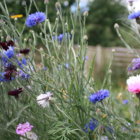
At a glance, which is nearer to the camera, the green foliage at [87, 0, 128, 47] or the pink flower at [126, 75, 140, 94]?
the pink flower at [126, 75, 140, 94]

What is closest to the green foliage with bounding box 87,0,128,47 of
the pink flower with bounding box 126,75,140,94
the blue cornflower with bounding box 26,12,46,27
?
the blue cornflower with bounding box 26,12,46,27

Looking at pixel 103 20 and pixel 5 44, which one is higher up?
pixel 5 44

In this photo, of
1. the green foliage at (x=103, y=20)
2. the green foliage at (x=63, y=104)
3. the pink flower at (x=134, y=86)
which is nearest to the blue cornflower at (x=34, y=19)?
the green foliage at (x=63, y=104)

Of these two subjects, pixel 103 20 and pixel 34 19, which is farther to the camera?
pixel 103 20

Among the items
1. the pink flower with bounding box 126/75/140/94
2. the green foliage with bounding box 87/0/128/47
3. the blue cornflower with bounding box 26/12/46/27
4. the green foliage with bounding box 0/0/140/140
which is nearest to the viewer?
the pink flower with bounding box 126/75/140/94

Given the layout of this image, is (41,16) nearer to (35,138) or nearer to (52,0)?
(35,138)

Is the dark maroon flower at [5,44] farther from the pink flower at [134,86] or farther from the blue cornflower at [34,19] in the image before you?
the pink flower at [134,86]

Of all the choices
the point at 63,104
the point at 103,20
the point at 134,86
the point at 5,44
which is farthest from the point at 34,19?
the point at 103,20

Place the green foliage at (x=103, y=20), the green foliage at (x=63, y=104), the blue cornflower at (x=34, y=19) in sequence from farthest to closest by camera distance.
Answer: the green foliage at (x=103, y=20) < the blue cornflower at (x=34, y=19) < the green foliage at (x=63, y=104)

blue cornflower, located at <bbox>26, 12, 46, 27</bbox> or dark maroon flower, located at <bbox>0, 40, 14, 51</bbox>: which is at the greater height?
blue cornflower, located at <bbox>26, 12, 46, 27</bbox>

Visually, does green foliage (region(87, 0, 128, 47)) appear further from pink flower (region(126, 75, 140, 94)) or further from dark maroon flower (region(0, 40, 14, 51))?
pink flower (region(126, 75, 140, 94))

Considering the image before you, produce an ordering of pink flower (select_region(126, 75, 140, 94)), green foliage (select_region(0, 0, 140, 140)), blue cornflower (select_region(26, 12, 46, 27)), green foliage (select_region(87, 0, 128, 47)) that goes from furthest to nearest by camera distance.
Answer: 1. green foliage (select_region(87, 0, 128, 47))
2. blue cornflower (select_region(26, 12, 46, 27))
3. green foliage (select_region(0, 0, 140, 140))
4. pink flower (select_region(126, 75, 140, 94))

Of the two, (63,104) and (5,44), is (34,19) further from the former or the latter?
(63,104)

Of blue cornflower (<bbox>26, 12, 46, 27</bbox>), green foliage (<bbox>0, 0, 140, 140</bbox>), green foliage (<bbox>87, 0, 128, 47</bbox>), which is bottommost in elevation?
green foliage (<bbox>87, 0, 128, 47</bbox>)
